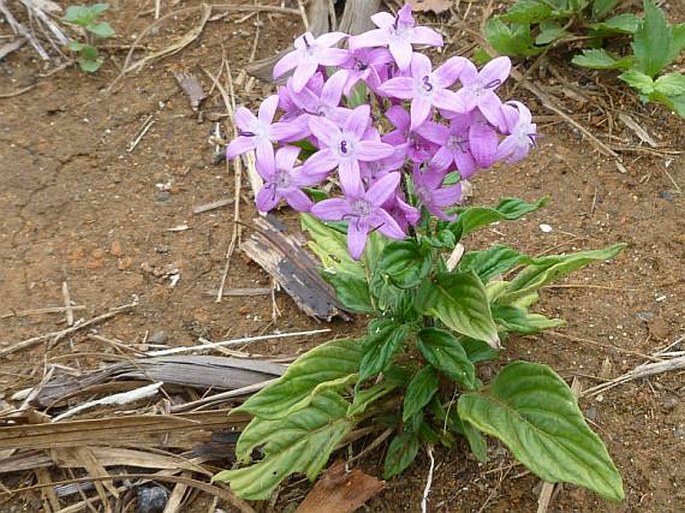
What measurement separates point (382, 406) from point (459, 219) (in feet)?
1.90

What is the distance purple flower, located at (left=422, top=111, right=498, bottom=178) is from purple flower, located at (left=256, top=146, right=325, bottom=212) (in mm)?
221

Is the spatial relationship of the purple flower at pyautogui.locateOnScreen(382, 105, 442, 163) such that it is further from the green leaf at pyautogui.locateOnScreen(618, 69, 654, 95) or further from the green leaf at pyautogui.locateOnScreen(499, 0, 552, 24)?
the green leaf at pyautogui.locateOnScreen(499, 0, 552, 24)

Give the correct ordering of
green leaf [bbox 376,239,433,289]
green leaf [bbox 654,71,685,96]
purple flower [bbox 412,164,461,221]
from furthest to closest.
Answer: green leaf [bbox 654,71,685,96], green leaf [bbox 376,239,433,289], purple flower [bbox 412,164,461,221]

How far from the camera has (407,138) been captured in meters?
1.70

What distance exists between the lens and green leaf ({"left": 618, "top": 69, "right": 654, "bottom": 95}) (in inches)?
114

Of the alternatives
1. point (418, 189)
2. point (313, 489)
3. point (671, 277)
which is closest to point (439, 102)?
point (418, 189)

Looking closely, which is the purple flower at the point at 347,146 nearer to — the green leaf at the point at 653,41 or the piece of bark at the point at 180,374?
the piece of bark at the point at 180,374

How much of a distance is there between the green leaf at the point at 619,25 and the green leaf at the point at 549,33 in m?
0.11

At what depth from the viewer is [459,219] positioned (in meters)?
1.90

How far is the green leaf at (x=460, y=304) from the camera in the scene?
182 cm

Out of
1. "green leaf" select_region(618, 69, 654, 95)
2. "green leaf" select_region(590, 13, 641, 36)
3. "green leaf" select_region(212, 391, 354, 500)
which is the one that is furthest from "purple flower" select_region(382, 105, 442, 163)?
"green leaf" select_region(590, 13, 641, 36)

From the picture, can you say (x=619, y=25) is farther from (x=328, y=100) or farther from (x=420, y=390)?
(x=328, y=100)

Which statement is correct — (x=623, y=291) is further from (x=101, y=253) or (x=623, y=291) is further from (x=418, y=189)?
(x=101, y=253)

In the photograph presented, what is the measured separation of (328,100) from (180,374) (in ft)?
3.48
